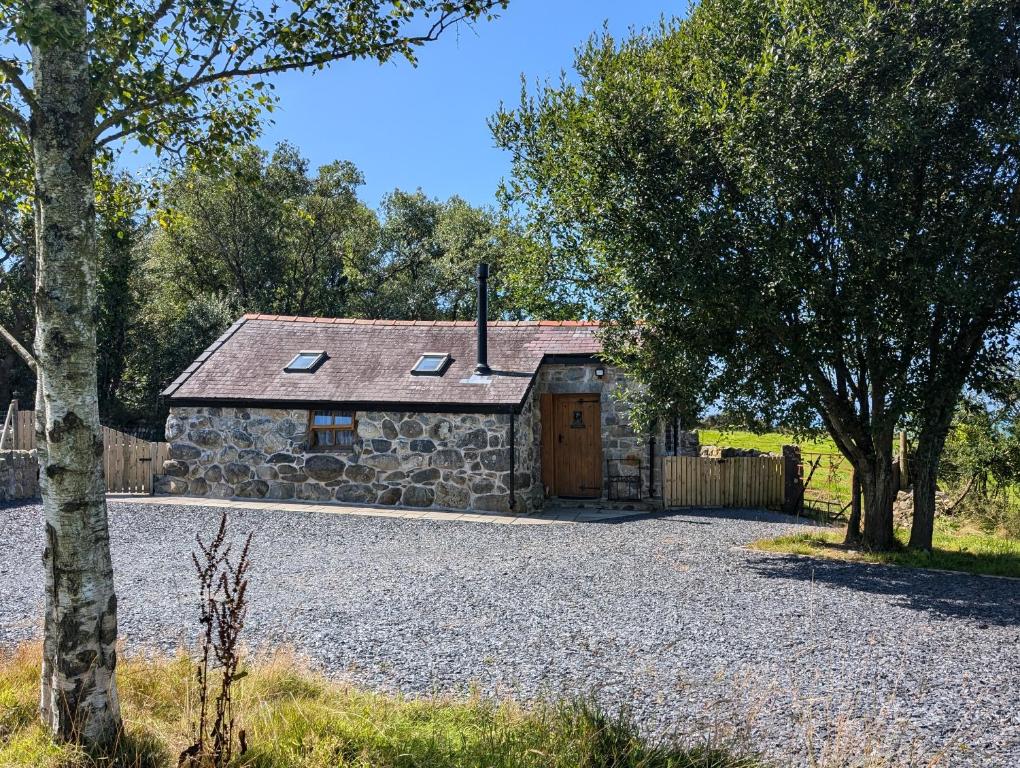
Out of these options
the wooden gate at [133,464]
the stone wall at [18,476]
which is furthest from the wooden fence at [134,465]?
the stone wall at [18,476]

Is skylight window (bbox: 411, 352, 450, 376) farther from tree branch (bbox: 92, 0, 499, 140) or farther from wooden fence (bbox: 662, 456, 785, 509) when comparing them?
tree branch (bbox: 92, 0, 499, 140)

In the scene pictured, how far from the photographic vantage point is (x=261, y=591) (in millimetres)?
7828

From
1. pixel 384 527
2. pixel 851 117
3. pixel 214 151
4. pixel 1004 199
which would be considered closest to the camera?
pixel 214 151

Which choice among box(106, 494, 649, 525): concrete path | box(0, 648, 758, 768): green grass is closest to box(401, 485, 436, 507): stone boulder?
box(106, 494, 649, 525): concrete path

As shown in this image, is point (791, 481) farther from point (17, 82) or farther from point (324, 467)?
point (17, 82)

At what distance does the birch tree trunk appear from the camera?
11.8 feet

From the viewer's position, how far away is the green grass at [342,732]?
11.9 ft

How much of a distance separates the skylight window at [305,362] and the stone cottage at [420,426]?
0.03 m

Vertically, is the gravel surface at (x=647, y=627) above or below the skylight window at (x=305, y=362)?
below

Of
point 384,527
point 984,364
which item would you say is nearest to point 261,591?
point 384,527

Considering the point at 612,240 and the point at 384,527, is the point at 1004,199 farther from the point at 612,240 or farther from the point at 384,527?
the point at 384,527

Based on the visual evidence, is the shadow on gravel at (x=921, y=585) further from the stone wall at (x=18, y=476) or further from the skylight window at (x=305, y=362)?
the stone wall at (x=18, y=476)

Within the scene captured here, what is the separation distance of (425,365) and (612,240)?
6684 millimetres

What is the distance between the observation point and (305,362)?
1605cm
